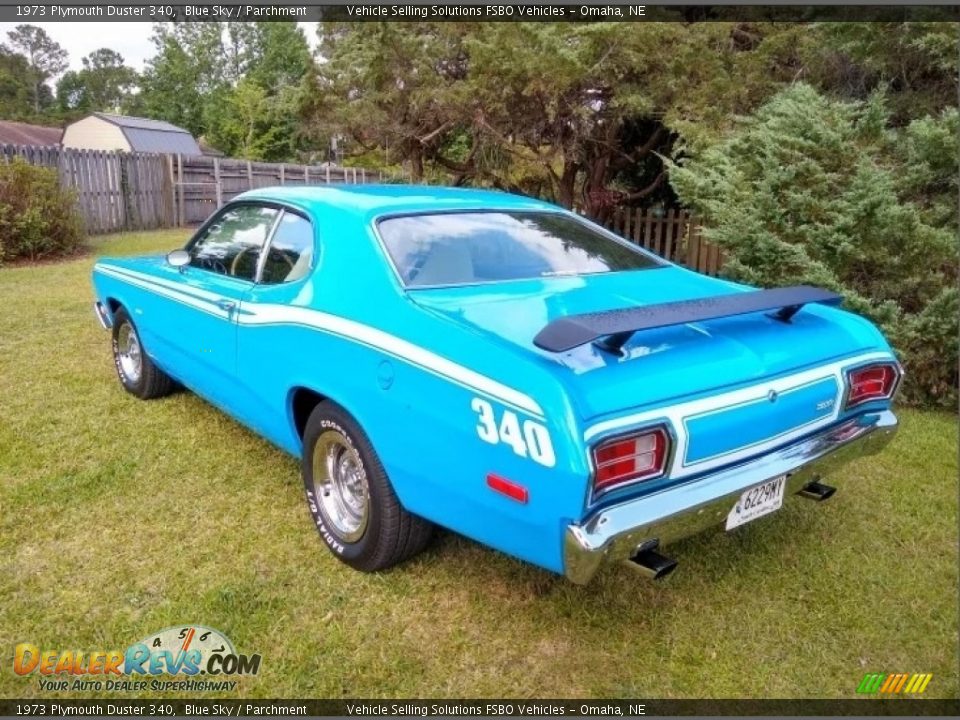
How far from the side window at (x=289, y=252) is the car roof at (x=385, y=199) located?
0.09 m

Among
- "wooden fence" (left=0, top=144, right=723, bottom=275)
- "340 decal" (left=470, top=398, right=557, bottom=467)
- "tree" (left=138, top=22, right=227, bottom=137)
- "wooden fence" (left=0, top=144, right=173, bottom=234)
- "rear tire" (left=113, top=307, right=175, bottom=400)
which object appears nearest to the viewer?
"340 decal" (left=470, top=398, right=557, bottom=467)

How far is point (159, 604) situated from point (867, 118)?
5.44 meters

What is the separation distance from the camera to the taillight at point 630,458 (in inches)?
77.1

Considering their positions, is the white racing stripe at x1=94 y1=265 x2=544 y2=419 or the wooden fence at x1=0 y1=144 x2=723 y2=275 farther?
the wooden fence at x1=0 y1=144 x2=723 y2=275

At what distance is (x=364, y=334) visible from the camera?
2.52 metres

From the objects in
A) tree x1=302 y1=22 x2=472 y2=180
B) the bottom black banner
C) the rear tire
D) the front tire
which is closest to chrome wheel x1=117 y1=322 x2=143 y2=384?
the rear tire

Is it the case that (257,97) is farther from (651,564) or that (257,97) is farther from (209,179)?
(651,564)

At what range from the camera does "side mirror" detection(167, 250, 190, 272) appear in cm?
388

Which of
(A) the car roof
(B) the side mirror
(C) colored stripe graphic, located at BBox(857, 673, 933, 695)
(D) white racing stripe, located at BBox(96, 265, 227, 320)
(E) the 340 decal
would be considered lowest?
(C) colored stripe graphic, located at BBox(857, 673, 933, 695)

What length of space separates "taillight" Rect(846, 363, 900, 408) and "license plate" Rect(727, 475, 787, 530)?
1.69ft

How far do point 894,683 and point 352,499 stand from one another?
2101mm

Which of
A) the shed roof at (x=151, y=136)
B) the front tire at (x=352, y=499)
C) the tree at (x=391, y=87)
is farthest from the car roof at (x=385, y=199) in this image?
the shed roof at (x=151, y=136)

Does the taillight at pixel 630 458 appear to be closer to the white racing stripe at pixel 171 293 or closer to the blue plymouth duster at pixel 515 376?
the blue plymouth duster at pixel 515 376

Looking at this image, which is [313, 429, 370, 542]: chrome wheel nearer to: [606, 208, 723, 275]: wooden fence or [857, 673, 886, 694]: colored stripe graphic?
[857, 673, 886, 694]: colored stripe graphic
